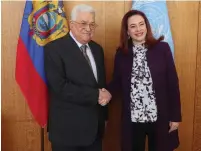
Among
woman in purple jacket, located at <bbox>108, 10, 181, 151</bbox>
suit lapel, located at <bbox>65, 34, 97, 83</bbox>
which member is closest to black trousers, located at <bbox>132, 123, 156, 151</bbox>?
woman in purple jacket, located at <bbox>108, 10, 181, 151</bbox>

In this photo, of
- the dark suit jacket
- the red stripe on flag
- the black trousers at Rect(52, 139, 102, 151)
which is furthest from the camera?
the red stripe on flag

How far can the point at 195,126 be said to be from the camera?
267 centimetres

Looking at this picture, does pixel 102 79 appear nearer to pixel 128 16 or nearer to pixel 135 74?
pixel 135 74

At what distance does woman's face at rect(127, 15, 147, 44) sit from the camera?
1942 millimetres

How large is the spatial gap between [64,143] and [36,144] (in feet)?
2.70

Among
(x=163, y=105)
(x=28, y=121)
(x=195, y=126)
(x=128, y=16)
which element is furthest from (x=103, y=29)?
(x=195, y=126)

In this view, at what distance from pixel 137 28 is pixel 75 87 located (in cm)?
60

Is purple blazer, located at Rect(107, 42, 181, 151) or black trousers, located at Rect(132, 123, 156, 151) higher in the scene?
purple blazer, located at Rect(107, 42, 181, 151)

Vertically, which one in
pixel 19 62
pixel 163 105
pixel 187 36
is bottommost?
pixel 163 105

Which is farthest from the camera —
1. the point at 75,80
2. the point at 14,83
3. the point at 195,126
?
the point at 195,126

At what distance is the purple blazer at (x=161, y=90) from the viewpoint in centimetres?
194

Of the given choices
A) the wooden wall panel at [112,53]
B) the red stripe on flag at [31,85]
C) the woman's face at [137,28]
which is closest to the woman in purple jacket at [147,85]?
the woman's face at [137,28]

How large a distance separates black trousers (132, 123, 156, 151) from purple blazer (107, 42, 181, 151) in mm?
42

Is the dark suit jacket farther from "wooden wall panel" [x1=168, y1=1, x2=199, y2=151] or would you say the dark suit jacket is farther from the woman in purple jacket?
"wooden wall panel" [x1=168, y1=1, x2=199, y2=151]
